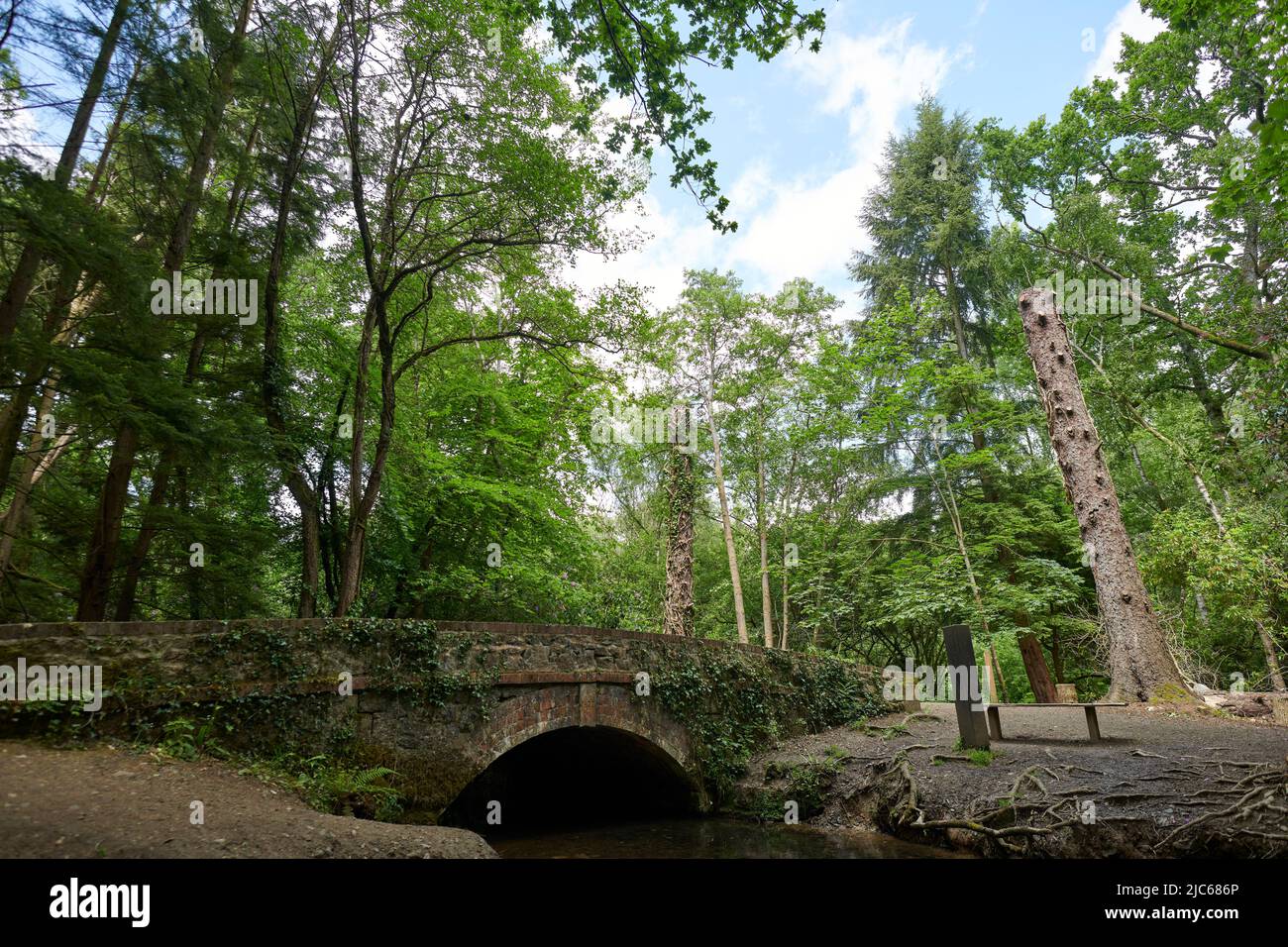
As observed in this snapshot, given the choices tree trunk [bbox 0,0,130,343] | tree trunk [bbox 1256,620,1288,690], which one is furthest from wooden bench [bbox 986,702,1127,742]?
tree trunk [bbox 0,0,130,343]

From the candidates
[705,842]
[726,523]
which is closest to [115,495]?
[705,842]

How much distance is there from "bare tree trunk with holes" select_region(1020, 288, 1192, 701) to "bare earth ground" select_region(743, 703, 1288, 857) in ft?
2.14

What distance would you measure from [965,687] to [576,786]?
22.3 ft

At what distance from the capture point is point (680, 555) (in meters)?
12.6

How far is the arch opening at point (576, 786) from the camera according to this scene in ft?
30.3

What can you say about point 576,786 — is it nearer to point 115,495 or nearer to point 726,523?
point 115,495

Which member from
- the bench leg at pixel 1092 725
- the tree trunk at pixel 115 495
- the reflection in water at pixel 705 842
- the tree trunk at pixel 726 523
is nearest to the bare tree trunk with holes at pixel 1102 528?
the bench leg at pixel 1092 725

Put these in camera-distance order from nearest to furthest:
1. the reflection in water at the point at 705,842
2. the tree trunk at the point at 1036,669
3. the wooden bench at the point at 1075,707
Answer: the reflection in water at the point at 705,842 < the wooden bench at the point at 1075,707 < the tree trunk at the point at 1036,669

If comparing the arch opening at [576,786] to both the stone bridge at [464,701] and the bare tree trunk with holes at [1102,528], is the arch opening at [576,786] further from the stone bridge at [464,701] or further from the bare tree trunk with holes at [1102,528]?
the bare tree trunk with holes at [1102,528]

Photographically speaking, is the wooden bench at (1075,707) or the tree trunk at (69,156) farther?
the wooden bench at (1075,707)

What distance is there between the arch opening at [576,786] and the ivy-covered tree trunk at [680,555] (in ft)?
9.93

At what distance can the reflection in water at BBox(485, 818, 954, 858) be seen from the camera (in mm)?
6781

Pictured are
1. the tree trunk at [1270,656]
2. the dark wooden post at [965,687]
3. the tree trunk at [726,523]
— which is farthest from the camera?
the tree trunk at [726,523]

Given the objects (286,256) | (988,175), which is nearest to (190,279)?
(286,256)
